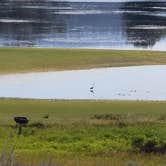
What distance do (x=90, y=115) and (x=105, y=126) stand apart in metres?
3.99

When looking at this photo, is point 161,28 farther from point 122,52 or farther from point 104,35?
point 122,52

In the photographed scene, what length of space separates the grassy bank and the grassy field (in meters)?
17.4

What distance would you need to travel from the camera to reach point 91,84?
119 feet

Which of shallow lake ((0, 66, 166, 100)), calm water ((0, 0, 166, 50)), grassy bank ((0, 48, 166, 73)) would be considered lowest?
shallow lake ((0, 66, 166, 100))

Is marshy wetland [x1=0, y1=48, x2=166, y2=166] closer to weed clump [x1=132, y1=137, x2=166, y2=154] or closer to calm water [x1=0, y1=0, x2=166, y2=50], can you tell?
weed clump [x1=132, y1=137, x2=166, y2=154]

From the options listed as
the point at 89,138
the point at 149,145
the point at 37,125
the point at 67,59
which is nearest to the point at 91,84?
the point at 67,59

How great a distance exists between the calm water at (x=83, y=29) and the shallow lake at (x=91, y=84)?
11.3 metres

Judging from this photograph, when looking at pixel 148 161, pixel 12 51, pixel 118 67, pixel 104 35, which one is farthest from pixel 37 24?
pixel 148 161

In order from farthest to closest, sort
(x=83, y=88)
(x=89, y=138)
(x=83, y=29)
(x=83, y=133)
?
1. (x=83, y=29)
2. (x=83, y=88)
3. (x=83, y=133)
4. (x=89, y=138)

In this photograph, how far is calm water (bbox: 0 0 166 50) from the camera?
53.3m

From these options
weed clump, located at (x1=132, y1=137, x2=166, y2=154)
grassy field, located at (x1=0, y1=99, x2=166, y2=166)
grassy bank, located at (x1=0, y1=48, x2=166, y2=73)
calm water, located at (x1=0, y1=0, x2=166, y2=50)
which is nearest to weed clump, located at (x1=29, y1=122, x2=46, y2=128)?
grassy field, located at (x1=0, y1=99, x2=166, y2=166)

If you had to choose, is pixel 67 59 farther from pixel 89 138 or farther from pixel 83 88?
pixel 89 138

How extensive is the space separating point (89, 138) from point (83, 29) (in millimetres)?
45689

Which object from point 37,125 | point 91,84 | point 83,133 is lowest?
point 83,133
